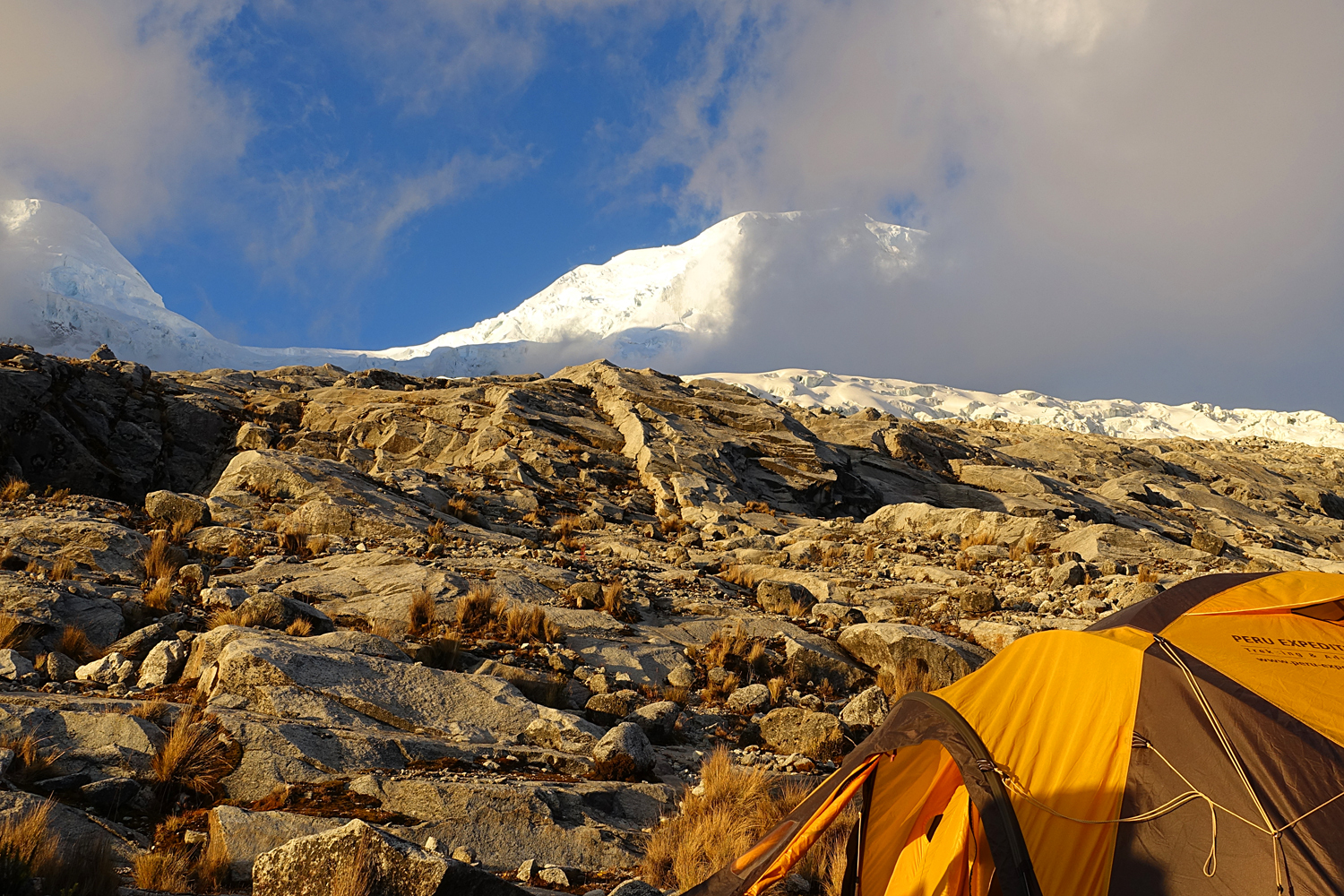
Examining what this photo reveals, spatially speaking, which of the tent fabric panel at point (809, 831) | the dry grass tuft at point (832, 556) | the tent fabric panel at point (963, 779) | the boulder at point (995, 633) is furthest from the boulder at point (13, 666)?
the dry grass tuft at point (832, 556)

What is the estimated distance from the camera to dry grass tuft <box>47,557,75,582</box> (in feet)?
37.3

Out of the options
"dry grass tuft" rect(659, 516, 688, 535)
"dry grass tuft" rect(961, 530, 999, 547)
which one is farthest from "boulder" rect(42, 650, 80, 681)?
"dry grass tuft" rect(961, 530, 999, 547)

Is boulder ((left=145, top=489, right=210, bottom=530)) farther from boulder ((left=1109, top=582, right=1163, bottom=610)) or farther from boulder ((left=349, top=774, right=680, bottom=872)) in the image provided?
boulder ((left=1109, top=582, right=1163, bottom=610))

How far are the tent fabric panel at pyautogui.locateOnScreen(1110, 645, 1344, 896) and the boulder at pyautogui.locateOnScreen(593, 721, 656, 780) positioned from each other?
4902 mm

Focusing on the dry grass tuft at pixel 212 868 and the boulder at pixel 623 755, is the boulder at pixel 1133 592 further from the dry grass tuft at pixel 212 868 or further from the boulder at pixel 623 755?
the dry grass tuft at pixel 212 868

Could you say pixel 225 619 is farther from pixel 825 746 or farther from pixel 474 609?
pixel 825 746

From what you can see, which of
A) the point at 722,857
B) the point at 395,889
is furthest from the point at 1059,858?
the point at 395,889

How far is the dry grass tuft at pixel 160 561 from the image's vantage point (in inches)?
498

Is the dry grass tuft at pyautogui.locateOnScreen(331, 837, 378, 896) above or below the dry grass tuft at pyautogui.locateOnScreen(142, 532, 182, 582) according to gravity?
below

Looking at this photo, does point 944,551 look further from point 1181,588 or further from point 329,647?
point 329,647

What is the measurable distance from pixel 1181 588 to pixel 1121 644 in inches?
61.2

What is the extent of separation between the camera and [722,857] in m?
6.25

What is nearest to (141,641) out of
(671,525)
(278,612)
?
(278,612)

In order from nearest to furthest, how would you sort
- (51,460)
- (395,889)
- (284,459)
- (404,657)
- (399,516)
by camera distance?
(395,889) → (404,657) → (399,516) → (284,459) → (51,460)
